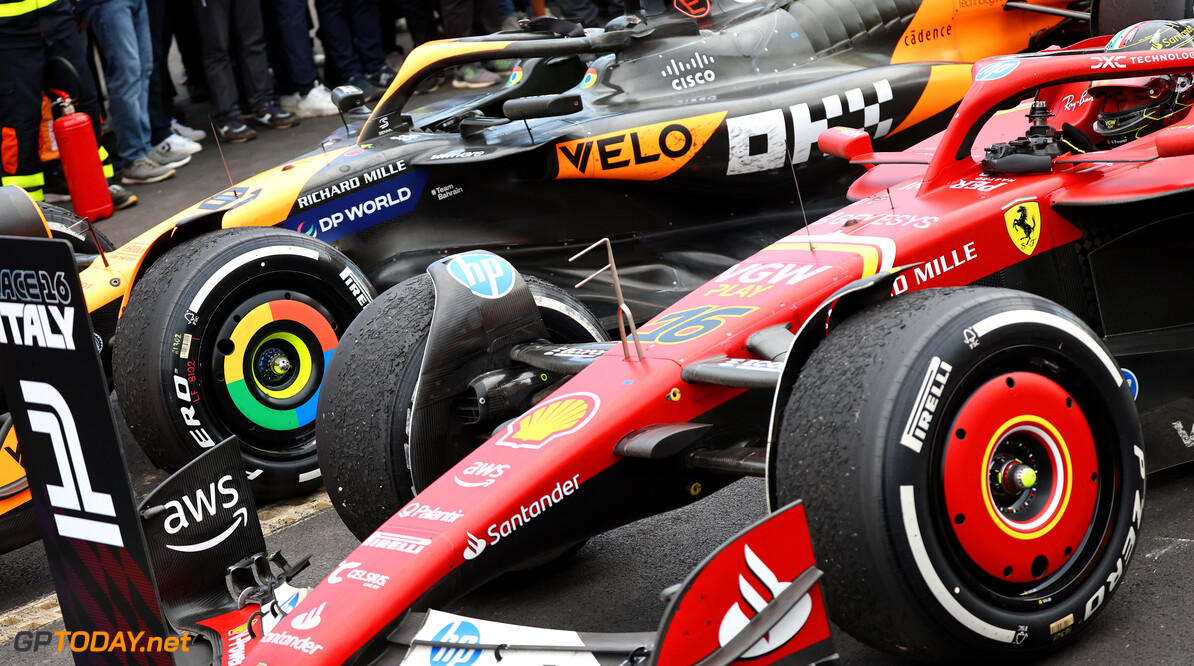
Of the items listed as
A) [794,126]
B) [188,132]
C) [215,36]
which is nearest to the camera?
[794,126]

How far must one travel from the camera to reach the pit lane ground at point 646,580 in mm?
3053

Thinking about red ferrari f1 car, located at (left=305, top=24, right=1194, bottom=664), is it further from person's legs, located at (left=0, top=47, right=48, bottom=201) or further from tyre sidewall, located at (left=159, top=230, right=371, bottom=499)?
person's legs, located at (left=0, top=47, right=48, bottom=201)

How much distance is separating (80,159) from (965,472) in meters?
7.28

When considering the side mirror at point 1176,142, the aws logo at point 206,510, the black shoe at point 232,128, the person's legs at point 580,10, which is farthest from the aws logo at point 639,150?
the person's legs at point 580,10

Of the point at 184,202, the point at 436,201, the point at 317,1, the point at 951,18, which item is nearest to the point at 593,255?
the point at 436,201

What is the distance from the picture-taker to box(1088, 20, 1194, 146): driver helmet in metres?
4.13

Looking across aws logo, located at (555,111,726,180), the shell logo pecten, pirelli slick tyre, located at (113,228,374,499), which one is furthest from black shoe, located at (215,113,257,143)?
the shell logo pecten

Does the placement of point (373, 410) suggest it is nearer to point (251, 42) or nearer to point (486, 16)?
point (251, 42)

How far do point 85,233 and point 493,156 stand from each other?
2130 millimetres

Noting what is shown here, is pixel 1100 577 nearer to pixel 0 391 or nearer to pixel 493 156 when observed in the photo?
pixel 493 156

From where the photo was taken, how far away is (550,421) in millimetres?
3123

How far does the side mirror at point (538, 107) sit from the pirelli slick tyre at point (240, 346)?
986mm

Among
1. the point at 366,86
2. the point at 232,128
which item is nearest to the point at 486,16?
the point at 366,86

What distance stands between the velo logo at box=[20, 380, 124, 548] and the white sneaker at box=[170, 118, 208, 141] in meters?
8.24
